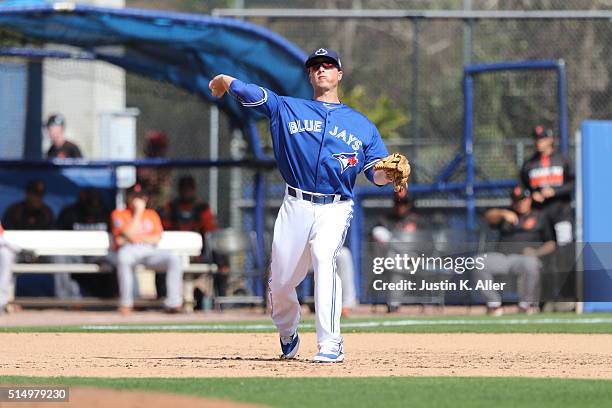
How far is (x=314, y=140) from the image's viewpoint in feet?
27.9

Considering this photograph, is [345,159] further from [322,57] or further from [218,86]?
[218,86]

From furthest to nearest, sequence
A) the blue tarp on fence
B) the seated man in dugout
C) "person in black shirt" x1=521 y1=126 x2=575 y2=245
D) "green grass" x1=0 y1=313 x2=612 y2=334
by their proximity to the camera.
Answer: the seated man in dugout < "person in black shirt" x1=521 y1=126 x2=575 y2=245 < the blue tarp on fence < "green grass" x1=0 y1=313 x2=612 y2=334

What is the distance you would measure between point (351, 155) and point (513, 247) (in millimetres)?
7552

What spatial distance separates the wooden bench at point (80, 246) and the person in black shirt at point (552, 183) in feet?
13.0

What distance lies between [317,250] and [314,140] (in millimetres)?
690

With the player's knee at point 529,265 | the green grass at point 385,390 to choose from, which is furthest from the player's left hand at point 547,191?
the green grass at point 385,390

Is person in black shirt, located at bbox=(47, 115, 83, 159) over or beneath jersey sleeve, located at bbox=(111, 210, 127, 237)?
over

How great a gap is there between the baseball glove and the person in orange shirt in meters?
7.89

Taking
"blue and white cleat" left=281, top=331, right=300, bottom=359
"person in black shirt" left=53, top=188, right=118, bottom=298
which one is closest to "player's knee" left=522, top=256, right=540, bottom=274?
"person in black shirt" left=53, top=188, right=118, bottom=298

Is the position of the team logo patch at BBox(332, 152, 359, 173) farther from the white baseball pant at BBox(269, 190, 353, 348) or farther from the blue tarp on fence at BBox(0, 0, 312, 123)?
the blue tarp on fence at BBox(0, 0, 312, 123)

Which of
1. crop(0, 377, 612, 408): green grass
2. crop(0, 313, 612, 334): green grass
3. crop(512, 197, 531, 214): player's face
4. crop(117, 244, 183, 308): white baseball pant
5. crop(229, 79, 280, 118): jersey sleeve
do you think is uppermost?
crop(229, 79, 280, 118): jersey sleeve

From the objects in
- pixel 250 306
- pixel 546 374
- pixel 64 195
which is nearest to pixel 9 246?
pixel 64 195

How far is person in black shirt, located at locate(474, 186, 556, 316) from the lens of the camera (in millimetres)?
15602

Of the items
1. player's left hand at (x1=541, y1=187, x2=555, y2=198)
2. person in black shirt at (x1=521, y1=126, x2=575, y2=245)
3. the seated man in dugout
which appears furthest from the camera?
the seated man in dugout
